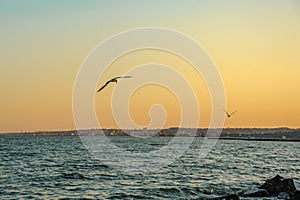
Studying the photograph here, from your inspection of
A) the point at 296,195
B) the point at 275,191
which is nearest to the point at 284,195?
the point at 275,191

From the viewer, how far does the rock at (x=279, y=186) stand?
2520 cm

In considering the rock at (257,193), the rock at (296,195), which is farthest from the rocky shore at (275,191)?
the rock at (296,195)

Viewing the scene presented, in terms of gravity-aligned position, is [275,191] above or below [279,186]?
below

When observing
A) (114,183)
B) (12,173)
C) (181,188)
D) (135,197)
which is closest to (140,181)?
(114,183)

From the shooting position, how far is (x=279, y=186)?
85.6 ft

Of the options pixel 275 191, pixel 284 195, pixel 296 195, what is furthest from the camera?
pixel 275 191

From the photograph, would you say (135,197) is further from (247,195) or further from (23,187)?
(23,187)

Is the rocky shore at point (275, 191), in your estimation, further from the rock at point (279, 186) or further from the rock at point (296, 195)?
the rock at point (296, 195)

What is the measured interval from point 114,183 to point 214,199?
1082 centimetres

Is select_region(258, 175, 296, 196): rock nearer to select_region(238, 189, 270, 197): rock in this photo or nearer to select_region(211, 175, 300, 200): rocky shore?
select_region(211, 175, 300, 200): rocky shore

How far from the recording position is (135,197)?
2759 centimetres

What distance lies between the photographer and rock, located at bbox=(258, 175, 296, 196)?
25203 millimetres

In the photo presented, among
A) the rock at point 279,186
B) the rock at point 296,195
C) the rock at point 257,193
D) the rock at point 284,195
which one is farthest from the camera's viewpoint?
the rock at point 257,193

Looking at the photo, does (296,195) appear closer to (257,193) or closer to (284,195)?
(284,195)
